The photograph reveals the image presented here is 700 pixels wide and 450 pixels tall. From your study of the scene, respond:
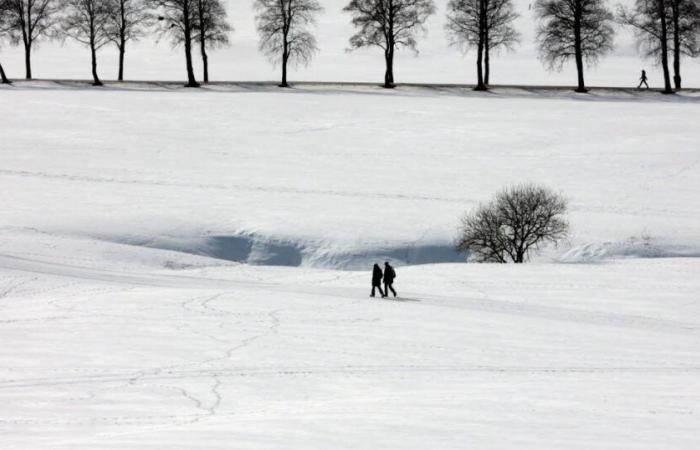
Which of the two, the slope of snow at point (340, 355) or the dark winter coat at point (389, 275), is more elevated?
the dark winter coat at point (389, 275)

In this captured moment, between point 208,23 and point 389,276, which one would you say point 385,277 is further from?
point 208,23

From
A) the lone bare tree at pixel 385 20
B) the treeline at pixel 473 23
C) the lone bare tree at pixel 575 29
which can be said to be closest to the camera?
the lone bare tree at pixel 575 29

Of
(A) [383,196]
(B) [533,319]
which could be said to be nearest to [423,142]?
(A) [383,196]

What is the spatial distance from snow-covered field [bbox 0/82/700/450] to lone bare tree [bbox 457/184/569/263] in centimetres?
108

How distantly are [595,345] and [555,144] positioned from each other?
32.6 meters

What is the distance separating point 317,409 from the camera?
55.7 feet

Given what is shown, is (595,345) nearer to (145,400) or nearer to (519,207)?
(145,400)

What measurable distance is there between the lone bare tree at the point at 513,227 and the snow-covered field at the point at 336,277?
1078 millimetres

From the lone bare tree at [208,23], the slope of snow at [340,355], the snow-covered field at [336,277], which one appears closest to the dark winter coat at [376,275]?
the slope of snow at [340,355]

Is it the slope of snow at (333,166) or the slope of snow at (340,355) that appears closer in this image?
the slope of snow at (340,355)

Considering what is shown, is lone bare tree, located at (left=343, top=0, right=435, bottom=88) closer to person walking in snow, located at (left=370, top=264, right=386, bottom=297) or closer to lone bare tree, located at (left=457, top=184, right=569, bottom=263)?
lone bare tree, located at (left=457, top=184, right=569, bottom=263)

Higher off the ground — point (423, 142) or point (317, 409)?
point (423, 142)

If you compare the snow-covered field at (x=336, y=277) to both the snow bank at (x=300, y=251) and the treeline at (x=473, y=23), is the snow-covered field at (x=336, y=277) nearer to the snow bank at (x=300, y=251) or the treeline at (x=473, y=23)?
the snow bank at (x=300, y=251)

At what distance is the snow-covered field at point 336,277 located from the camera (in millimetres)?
16781
